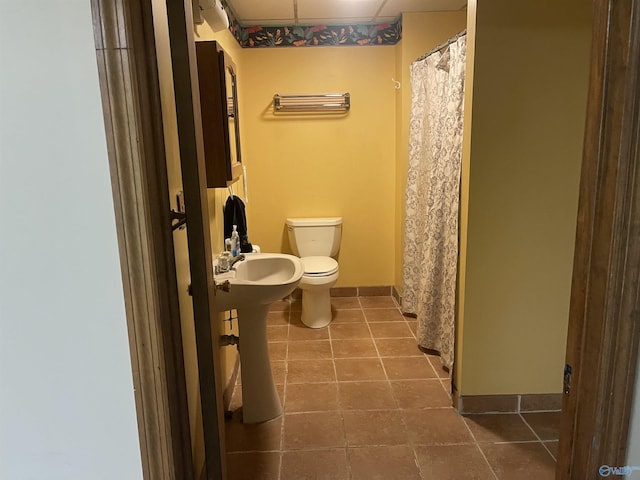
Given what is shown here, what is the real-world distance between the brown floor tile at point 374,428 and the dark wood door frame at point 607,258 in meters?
1.23

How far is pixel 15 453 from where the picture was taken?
111 centimetres

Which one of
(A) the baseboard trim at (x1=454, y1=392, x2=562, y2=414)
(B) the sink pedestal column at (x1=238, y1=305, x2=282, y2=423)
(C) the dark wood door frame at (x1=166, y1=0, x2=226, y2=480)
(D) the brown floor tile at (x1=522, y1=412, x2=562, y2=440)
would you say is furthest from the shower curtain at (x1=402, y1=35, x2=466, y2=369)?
(C) the dark wood door frame at (x1=166, y1=0, x2=226, y2=480)

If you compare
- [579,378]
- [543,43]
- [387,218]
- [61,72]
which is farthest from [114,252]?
[387,218]

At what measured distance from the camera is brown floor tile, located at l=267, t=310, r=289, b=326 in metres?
3.68

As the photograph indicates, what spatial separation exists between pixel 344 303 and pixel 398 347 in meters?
0.97

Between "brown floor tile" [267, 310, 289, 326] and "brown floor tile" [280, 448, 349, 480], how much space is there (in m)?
1.59

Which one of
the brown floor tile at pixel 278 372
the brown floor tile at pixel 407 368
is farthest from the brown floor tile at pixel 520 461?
the brown floor tile at pixel 278 372

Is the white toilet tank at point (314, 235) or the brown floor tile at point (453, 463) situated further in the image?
the white toilet tank at point (314, 235)

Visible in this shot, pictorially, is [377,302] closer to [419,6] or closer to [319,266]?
[319,266]

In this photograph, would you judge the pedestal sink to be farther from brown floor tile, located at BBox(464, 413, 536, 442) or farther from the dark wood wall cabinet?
brown floor tile, located at BBox(464, 413, 536, 442)

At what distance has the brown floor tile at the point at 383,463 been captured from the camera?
1978 mm

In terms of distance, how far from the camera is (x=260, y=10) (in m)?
3.30

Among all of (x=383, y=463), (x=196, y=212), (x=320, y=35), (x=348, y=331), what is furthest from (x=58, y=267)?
(x=320, y=35)

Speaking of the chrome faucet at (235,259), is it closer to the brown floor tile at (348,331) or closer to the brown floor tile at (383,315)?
the brown floor tile at (348,331)
